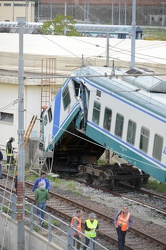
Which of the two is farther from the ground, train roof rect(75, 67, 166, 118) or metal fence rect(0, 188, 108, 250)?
train roof rect(75, 67, 166, 118)

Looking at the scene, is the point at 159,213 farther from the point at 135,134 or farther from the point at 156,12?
the point at 156,12

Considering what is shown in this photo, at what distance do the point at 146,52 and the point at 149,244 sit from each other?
24744 mm

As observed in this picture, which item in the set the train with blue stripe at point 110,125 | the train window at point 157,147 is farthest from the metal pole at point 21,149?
the train window at point 157,147

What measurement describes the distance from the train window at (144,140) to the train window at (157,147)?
0.57 meters

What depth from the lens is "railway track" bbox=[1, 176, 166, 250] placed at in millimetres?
21141

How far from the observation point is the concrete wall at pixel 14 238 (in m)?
21.2

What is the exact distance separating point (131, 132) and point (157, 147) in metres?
1.95

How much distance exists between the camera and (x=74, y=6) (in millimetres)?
131375

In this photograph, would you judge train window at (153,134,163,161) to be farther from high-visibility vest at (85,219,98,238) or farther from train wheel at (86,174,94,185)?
train wheel at (86,174,94,185)

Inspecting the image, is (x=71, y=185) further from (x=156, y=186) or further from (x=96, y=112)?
(x=96, y=112)

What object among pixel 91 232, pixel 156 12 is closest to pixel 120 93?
pixel 91 232

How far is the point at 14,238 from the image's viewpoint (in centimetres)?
2312

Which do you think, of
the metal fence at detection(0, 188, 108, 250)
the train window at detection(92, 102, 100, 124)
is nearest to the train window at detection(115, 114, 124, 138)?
the train window at detection(92, 102, 100, 124)

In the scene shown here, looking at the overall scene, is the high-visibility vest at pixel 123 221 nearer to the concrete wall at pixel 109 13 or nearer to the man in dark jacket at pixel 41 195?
the man in dark jacket at pixel 41 195
